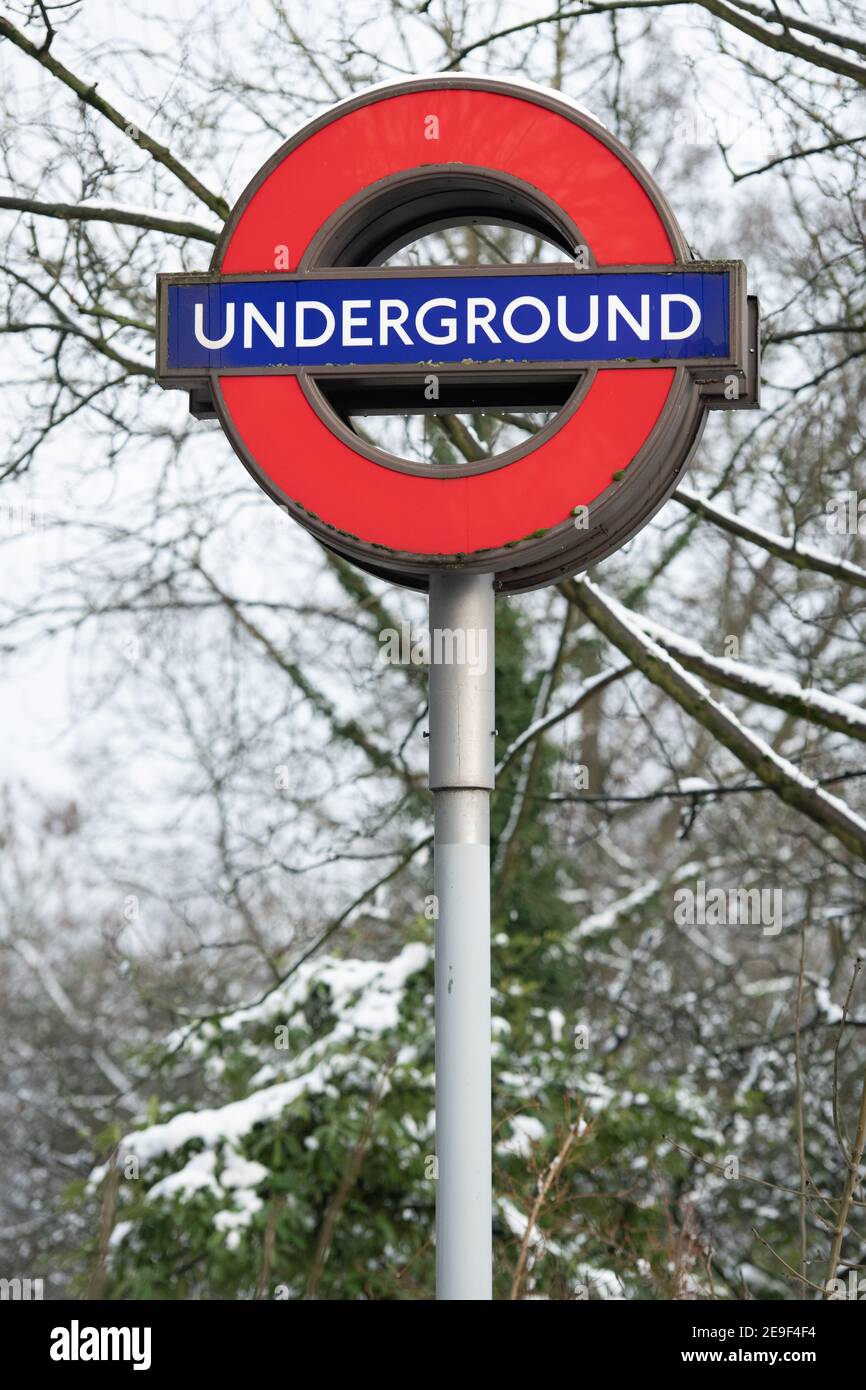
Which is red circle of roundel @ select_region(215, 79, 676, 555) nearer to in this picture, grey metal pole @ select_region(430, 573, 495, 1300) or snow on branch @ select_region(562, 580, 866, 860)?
grey metal pole @ select_region(430, 573, 495, 1300)

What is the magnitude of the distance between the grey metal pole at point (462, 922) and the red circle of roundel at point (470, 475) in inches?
10.3

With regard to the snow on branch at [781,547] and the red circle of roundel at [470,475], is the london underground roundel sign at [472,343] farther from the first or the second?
the snow on branch at [781,547]

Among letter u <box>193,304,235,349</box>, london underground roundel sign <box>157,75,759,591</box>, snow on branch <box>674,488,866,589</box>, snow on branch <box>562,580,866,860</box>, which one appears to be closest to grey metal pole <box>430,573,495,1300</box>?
london underground roundel sign <box>157,75,759,591</box>

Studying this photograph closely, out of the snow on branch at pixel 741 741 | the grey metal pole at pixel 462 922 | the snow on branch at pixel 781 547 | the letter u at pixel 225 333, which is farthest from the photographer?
the snow on branch at pixel 781 547

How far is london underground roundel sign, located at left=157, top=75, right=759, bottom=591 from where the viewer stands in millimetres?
4191

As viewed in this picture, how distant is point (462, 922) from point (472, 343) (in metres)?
1.45

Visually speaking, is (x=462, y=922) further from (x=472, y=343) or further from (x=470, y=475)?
(x=472, y=343)

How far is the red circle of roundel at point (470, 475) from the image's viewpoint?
4188mm

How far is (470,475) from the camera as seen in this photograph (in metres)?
4.18

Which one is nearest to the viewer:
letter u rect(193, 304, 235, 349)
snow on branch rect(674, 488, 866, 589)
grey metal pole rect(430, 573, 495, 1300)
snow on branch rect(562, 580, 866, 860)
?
grey metal pole rect(430, 573, 495, 1300)

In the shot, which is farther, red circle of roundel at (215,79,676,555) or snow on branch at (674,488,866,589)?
snow on branch at (674,488,866,589)

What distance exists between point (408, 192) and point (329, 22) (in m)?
3.52

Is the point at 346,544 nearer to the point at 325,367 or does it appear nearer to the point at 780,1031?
the point at 325,367

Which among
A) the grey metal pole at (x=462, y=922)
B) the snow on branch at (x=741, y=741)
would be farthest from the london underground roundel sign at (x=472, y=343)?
the snow on branch at (x=741, y=741)
